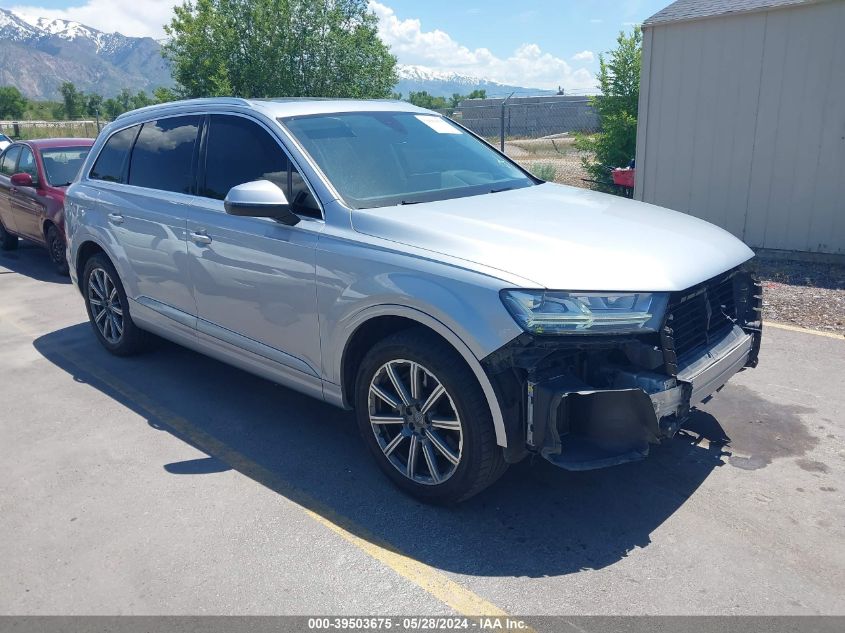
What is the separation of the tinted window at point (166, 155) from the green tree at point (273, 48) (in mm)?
13095

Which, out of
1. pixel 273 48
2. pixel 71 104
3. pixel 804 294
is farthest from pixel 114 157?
pixel 71 104

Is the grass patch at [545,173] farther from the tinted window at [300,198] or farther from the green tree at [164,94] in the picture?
the tinted window at [300,198]

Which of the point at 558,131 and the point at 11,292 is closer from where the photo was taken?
the point at 11,292

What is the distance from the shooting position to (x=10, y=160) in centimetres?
1048

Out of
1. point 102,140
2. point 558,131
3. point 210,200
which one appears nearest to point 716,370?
point 210,200

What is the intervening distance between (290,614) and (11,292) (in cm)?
737

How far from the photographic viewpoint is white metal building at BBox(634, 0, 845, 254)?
817 centimetres

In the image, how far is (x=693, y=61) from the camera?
9.09m

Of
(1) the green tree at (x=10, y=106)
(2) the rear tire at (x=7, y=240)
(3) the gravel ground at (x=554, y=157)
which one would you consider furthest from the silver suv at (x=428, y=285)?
(1) the green tree at (x=10, y=106)

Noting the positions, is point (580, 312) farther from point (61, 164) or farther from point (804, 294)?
point (61, 164)

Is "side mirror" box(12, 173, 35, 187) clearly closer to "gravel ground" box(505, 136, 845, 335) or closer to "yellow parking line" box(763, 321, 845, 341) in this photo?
"gravel ground" box(505, 136, 845, 335)

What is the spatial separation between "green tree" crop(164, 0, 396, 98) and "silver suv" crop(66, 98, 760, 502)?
13.7 meters

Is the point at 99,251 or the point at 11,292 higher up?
the point at 99,251

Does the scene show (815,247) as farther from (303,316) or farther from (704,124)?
(303,316)
